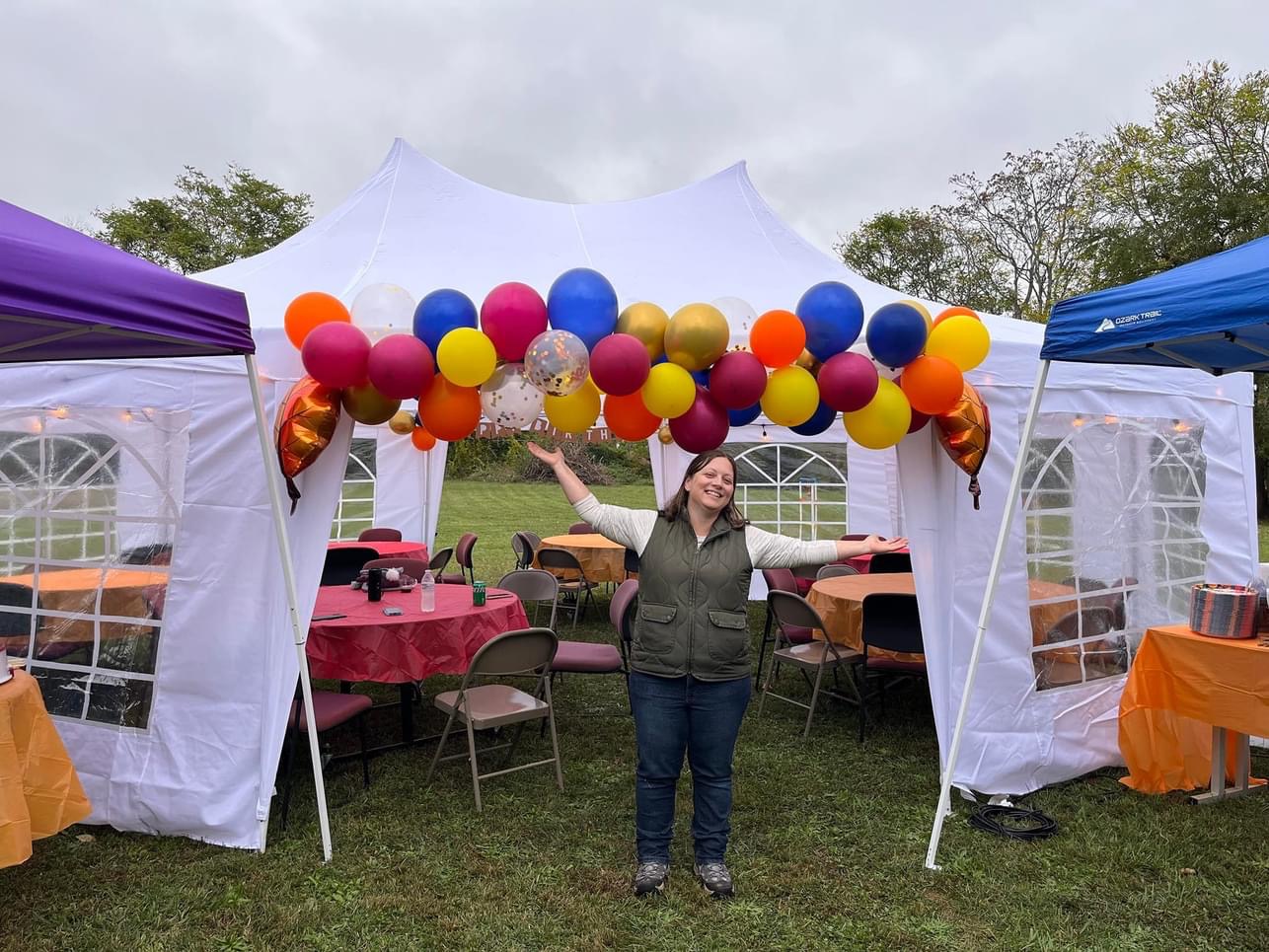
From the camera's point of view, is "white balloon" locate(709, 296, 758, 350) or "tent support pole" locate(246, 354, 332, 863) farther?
"white balloon" locate(709, 296, 758, 350)

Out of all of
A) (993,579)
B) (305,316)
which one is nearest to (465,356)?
(305,316)

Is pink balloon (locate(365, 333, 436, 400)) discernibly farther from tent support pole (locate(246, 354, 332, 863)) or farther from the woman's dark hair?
the woman's dark hair

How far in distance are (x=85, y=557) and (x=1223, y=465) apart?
5.88 m

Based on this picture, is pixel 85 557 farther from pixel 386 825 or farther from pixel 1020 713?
pixel 1020 713

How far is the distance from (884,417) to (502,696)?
231cm

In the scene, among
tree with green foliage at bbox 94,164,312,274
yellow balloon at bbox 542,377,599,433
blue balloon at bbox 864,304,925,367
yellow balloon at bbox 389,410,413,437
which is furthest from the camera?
tree with green foliage at bbox 94,164,312,274

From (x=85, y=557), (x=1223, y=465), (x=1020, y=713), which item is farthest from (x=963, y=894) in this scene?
(x=85, y=557)

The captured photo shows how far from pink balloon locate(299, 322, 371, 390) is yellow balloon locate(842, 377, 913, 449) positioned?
2.09 meters

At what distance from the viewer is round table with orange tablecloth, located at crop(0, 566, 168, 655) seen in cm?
364

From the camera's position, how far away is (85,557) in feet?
12.1

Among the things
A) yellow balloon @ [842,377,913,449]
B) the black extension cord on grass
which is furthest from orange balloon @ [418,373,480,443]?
the black extension cord on grass

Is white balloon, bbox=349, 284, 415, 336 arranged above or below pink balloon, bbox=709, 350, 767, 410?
above

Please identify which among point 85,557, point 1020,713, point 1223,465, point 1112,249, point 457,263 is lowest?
point 1020,713

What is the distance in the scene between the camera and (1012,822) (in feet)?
12.1
